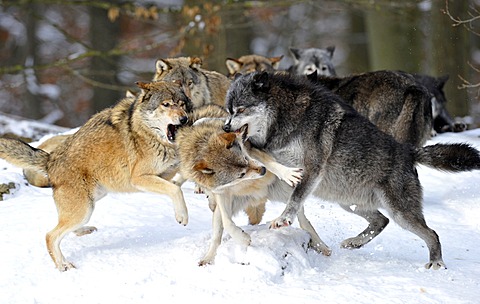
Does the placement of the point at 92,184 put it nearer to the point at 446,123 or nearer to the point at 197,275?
the point at 197,275

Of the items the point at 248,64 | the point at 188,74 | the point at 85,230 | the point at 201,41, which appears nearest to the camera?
the point at 85,230

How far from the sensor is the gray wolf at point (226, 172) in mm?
6469

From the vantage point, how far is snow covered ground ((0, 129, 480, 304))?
581 centimetres

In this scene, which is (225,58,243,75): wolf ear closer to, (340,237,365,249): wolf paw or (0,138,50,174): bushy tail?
(0,138,50,174): bushy tail

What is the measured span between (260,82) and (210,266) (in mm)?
1814

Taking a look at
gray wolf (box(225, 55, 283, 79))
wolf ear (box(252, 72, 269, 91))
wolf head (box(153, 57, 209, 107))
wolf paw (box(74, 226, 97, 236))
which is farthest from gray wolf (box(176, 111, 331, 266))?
gray wolf (box(225, 55, 283, 79))

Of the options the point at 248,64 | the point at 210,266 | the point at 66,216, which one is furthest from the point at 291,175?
the point at 248,64

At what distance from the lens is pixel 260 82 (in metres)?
6.98

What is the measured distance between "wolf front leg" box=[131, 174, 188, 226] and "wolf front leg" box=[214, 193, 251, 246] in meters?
0.41

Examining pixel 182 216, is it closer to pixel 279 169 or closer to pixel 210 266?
pixel 210 266

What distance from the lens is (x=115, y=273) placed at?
6.31 metres

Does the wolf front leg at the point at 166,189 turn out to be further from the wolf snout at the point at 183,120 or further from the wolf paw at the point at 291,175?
the wolf paw at the point at 291,175

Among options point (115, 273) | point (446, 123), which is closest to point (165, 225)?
point (115, 273)

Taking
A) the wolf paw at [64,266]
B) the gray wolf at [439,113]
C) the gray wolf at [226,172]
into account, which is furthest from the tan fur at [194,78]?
the gray wolf at [439,113]
